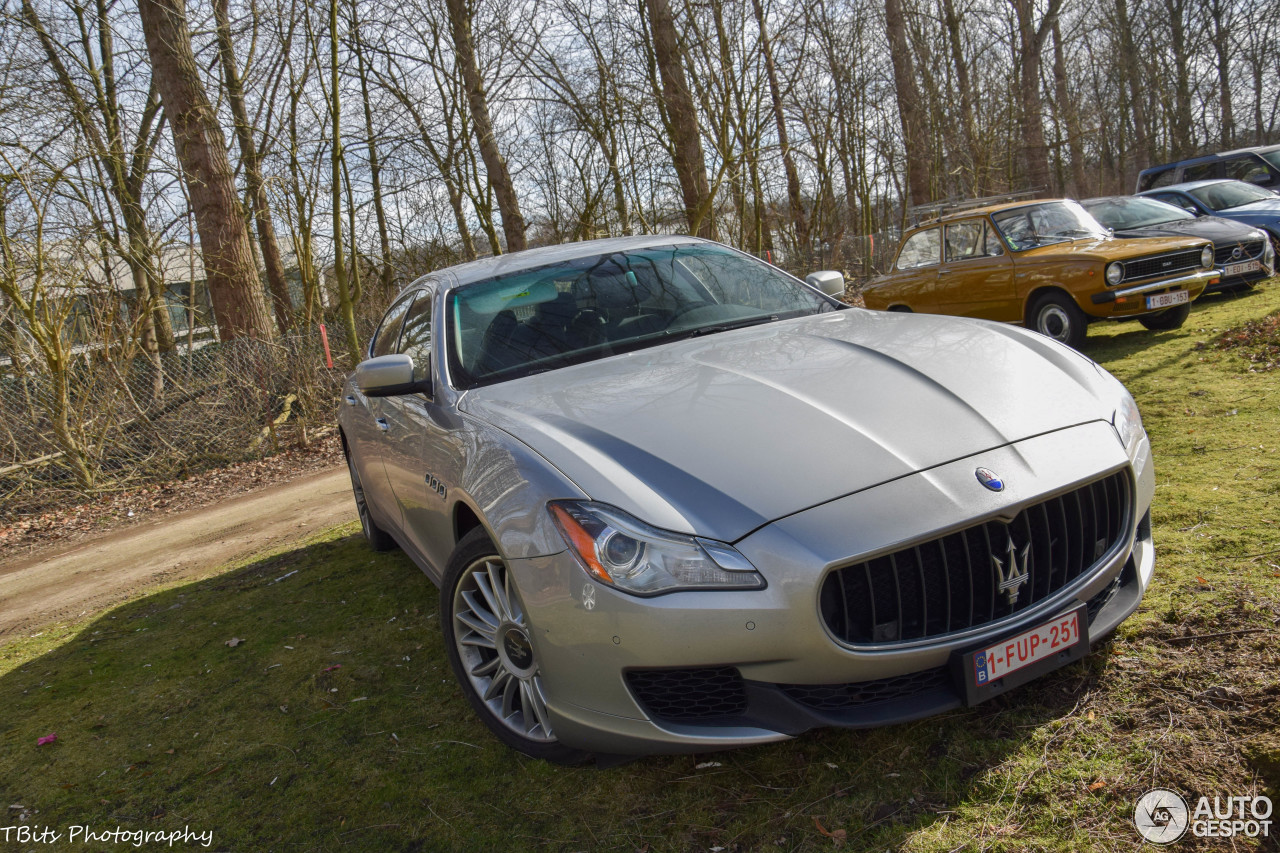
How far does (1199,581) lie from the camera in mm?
3135

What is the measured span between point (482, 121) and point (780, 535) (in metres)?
14.2

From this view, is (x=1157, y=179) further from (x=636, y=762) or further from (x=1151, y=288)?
(x=636, y=762)

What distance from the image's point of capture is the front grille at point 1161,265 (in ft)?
27.2

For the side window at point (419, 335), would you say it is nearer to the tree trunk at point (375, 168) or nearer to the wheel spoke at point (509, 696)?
the wheel spoke at point (509, 696)

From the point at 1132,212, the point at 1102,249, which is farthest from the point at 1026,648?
the point at 1132,212

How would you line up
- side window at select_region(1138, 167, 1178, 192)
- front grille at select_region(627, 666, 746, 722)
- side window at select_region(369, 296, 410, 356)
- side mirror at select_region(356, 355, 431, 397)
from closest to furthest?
front grille at select_region(627, 666, 746, 722) → side mirror at select_region(356, 355, 431, 397) → side window at select_region(369, 296, 410, 356) → side window at select_region(1138, 167, 1178, 192)

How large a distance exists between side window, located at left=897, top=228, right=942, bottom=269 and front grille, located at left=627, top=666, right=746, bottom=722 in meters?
8.74

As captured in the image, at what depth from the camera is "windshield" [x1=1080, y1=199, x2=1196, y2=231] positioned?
10891 millimetres

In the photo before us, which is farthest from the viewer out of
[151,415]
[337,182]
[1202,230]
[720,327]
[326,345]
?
[337,182]

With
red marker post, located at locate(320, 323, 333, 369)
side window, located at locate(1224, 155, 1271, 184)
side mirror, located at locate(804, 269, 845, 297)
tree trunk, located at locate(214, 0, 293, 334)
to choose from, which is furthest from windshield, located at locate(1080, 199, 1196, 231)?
tree trunk, located at locate(214, 0, 293, 334)

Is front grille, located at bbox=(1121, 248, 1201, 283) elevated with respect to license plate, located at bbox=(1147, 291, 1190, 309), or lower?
elevated

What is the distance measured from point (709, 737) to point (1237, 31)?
4233 cm

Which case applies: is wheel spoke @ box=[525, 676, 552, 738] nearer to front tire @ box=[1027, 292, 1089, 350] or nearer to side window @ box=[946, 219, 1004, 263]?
front tire @ box=[1027, 292, 1089, 350]

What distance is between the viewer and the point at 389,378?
349 cm
